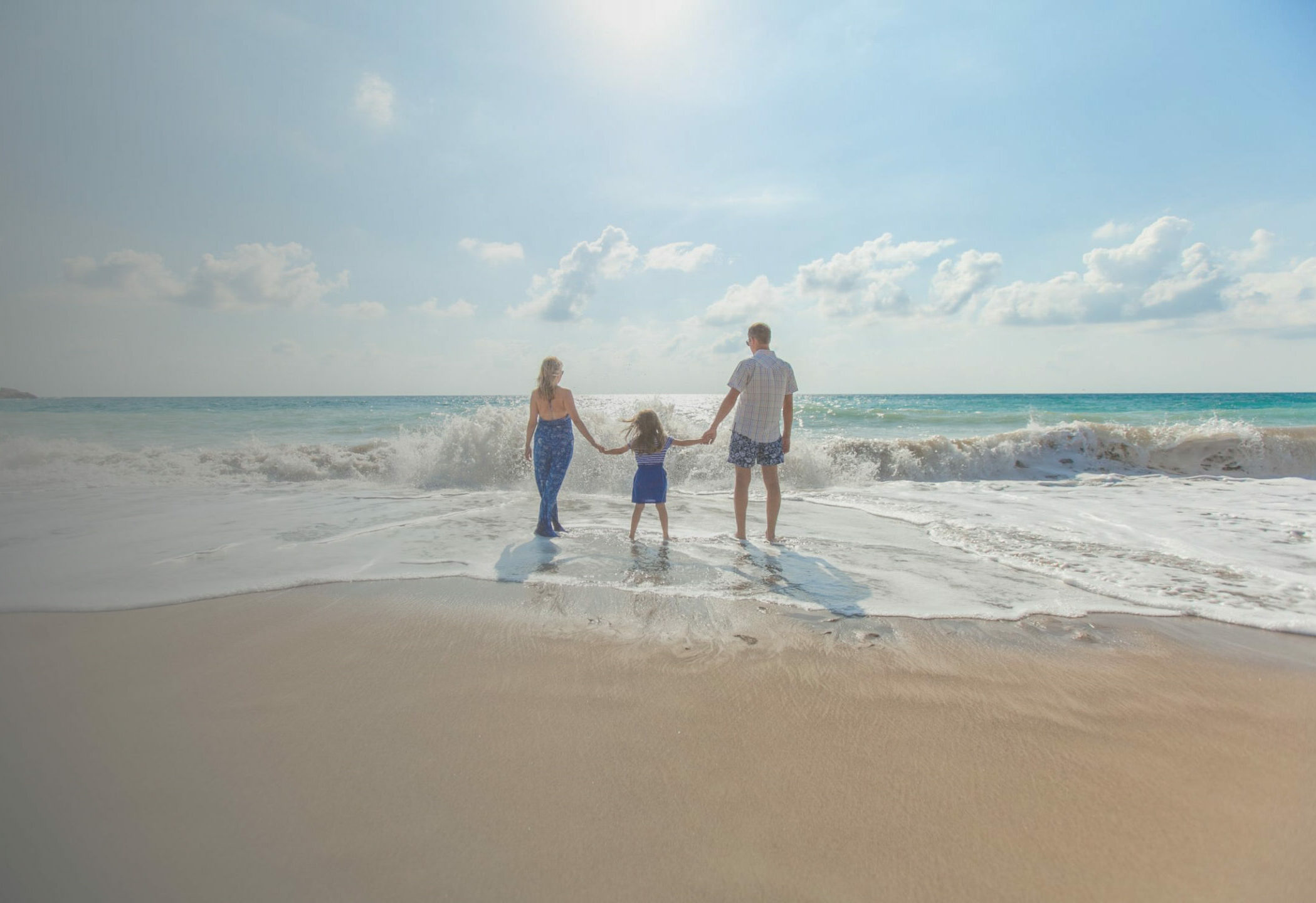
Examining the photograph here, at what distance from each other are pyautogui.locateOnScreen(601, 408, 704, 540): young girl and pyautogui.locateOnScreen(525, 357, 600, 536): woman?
1.90ft

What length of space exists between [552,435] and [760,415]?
7.38ft

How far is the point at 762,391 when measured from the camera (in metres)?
5.79

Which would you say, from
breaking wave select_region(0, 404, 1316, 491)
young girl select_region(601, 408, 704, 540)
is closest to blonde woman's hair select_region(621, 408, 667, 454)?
young girl select_region(601, 408, 704, 540)

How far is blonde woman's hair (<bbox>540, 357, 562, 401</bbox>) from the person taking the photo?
237 inches

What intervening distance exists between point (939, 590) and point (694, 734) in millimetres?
2747

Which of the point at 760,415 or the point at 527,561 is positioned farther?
the point at 760,415

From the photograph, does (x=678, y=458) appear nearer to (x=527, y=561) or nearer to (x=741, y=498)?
(x=741, y=498)

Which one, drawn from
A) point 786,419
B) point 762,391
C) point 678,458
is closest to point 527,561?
point 762,391

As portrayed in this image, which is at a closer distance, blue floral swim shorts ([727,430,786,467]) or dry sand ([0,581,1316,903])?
dry sand ([0,581,1316,903])

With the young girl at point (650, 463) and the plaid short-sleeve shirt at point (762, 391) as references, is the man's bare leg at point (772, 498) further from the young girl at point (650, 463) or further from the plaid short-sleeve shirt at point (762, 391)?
the young girl at point (650, 463)

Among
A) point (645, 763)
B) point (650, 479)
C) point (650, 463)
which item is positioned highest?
point (650, 463)

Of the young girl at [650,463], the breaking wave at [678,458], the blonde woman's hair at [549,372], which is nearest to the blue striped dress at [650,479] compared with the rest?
the young girl at [650,463]

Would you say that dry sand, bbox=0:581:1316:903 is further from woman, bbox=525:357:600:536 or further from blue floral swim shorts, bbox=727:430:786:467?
woman, bbox=525:357:600:536

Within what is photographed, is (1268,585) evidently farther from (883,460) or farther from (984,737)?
(883,460)
